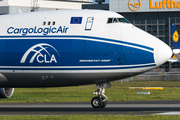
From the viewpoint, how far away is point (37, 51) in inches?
1038

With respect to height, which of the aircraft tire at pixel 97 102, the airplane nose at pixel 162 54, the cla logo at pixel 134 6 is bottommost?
the aircraft tire at pixel 97 102

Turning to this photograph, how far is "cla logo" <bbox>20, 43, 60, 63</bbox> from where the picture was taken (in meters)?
26.2

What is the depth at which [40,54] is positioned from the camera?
26266 mm

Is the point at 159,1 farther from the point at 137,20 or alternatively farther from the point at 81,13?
the point at 81,13

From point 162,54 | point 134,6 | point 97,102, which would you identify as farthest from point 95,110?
point 134,6

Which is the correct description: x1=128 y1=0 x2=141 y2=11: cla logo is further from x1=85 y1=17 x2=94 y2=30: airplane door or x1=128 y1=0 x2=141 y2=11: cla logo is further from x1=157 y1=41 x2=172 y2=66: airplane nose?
x1=157 y1=41 x2=172 y2=66: airplane nose

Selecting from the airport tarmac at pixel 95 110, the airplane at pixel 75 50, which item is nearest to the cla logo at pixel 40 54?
the airplane at pixel 75 50

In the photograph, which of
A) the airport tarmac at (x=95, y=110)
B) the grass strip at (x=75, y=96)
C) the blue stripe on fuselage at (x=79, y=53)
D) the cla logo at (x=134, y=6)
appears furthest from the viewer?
the cla logo at (x=134, y=6)

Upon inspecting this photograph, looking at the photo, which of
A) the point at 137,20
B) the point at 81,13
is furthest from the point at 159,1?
the point at 81,13

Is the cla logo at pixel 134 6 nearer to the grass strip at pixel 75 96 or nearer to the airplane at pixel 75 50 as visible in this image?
the grass strip at pixel 75 96

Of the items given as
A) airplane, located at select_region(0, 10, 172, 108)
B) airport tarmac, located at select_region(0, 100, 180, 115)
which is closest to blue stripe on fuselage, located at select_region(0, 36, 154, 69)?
airplane, located at select_region(0, 10, 172, 108)

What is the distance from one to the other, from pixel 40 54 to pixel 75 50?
2.46 meters

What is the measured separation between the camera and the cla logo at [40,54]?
1030 inches

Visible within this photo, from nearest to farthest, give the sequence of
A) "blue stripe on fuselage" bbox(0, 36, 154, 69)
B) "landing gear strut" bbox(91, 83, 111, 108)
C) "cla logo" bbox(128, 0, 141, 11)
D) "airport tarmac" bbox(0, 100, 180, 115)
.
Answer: "blue stripe on fuselage" bbox(0, 36, 154, 69), "airport tarmac" bbox(0, 100, 180, 115), "landing gear strut" bbox(91, 83, 111, 108), "cla logo" bbox(128, 0, 141, 11)
